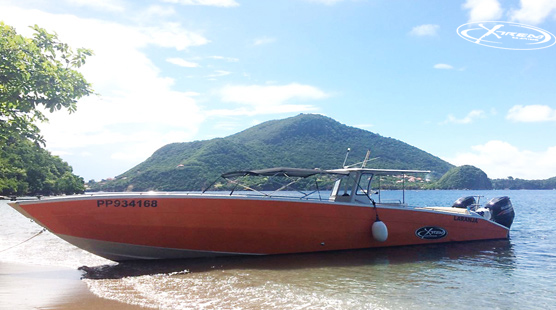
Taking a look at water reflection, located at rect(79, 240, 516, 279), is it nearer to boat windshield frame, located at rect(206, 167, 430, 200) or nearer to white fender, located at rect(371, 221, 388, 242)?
white fender, located at rect(371, 221, 388, 242)

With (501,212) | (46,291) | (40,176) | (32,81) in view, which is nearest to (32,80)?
(32,81)

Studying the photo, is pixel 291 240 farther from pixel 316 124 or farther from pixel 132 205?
pixel 316 124

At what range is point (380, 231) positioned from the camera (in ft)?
36.6

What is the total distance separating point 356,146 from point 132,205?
93842mm

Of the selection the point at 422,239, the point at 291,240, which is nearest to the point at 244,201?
the point at 291,240

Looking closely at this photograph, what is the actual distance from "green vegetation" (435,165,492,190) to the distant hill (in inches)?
122

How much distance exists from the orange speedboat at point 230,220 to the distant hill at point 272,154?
184 ft

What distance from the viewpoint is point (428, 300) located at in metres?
7.00

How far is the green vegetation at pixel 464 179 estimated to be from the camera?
110500 mm

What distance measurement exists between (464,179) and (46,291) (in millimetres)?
122261

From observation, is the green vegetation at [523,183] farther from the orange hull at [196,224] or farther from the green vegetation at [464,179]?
the orange hull at [196,224]

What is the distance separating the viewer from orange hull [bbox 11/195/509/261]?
30.4 feet

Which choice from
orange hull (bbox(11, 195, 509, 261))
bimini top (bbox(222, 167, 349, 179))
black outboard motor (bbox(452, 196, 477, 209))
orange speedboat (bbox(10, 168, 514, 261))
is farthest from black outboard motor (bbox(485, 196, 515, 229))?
bimini top (bbox(222, 167, 349, 179))

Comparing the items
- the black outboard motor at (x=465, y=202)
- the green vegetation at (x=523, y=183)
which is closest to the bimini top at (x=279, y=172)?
the black outboard motor at (x=465, y=202)
